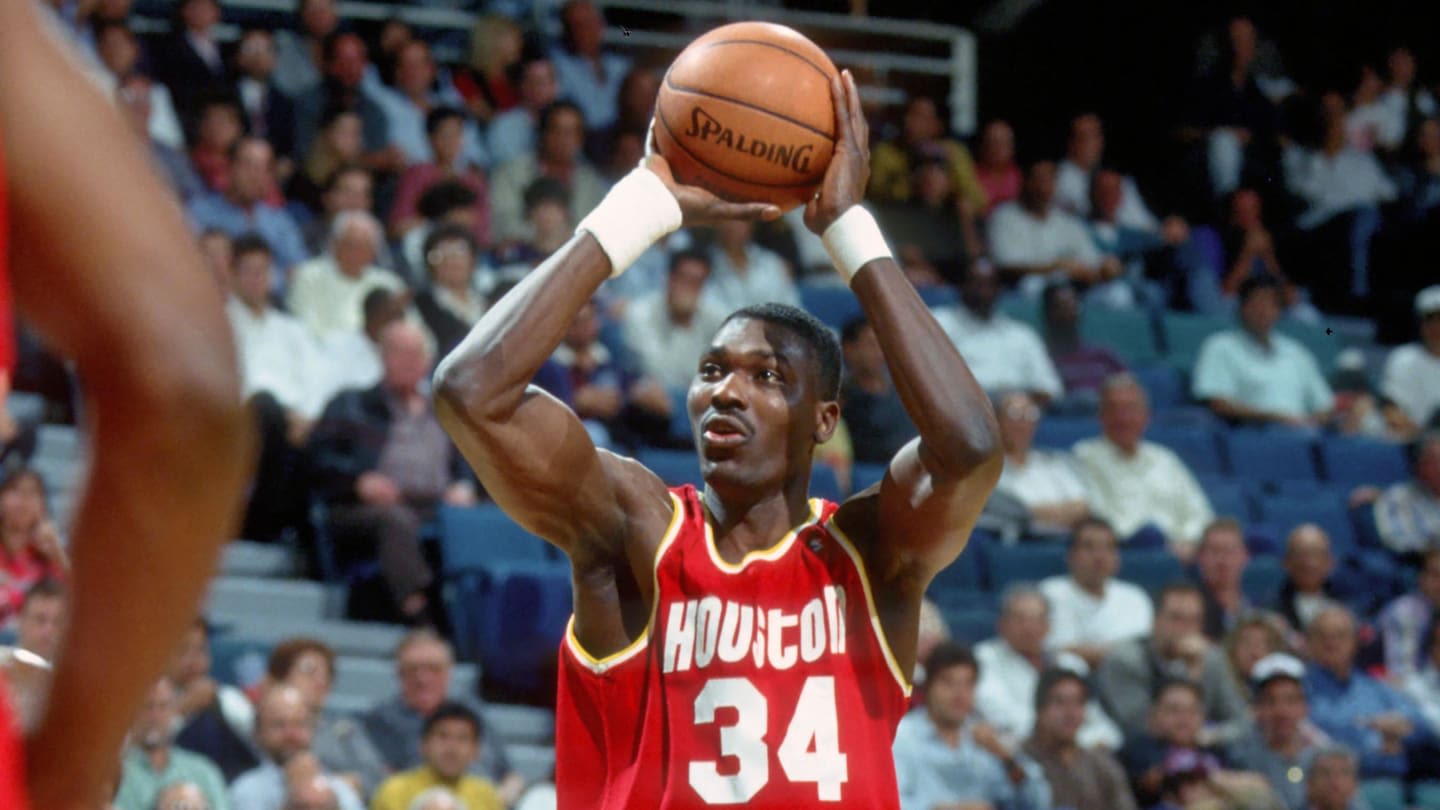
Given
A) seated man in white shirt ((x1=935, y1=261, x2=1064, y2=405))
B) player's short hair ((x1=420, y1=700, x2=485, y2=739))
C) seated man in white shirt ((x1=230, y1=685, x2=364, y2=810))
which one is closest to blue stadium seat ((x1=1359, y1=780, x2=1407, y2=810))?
seated man in white shirt ((x1=935, y1=261, x2=1064, y2=405))

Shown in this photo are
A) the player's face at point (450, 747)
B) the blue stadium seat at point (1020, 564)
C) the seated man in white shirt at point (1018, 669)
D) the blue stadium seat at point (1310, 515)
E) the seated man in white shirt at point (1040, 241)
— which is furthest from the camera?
the seated man in white shirt at point (1040, 241)

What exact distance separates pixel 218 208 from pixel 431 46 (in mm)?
2606

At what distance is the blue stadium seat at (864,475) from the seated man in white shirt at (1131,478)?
1.28m

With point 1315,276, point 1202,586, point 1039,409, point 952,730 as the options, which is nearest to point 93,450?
point 952,730

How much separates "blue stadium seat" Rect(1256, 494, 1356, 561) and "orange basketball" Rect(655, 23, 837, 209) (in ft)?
22.1

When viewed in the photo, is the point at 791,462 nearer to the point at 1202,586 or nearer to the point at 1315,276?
the point at 1202,586

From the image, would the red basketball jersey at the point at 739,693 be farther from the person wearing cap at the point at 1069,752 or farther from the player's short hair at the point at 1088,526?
the player's short hair at the point at 1088,526

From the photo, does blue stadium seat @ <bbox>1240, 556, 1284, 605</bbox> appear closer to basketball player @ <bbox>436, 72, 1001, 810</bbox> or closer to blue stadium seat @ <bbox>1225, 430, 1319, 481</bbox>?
blue stadium seat @ <bbox>1225, 430, 1319, 481</bbox>

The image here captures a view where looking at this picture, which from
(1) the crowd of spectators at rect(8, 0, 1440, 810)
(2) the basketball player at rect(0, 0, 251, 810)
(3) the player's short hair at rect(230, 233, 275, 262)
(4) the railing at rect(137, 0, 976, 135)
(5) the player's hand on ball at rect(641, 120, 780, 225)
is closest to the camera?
(2) the basketball player at rect(0, 0, 251, 810)

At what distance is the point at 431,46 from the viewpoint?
10820 millimetres

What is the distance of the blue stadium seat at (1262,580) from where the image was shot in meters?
8.96

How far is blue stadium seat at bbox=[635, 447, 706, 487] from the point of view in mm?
7582

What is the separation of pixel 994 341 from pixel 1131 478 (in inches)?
43.9

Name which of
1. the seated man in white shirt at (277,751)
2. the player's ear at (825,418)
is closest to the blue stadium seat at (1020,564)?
the seated man in white shirt at (277,751)
